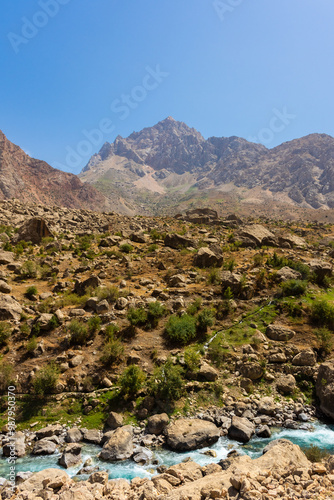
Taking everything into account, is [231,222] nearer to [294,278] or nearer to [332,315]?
[294,278]

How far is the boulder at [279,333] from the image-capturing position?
13.9 meters

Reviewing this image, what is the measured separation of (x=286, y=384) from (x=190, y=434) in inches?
197

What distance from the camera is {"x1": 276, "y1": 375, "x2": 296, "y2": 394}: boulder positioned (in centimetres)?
1122

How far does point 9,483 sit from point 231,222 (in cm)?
3833

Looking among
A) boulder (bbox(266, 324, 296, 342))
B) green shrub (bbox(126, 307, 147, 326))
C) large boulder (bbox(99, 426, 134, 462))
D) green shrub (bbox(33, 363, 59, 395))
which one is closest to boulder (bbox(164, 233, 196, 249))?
green shrub (bbox(126, 307, 147, 326))

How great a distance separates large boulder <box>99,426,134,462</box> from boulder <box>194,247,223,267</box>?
14152mm

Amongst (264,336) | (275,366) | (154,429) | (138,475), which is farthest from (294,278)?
(138,475)

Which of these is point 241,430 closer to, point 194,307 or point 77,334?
point 194,307

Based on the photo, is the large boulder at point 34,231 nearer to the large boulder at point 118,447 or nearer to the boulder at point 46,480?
the large boulder at point 118,447

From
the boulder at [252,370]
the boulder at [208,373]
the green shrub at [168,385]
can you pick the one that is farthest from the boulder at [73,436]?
the boulder at [252,370]

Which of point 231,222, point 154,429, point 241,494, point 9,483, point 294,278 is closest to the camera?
point 241,494

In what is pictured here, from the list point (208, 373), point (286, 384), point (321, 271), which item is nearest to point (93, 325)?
point (208, 373)

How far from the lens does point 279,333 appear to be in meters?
14.0

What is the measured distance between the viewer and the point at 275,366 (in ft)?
40.5
